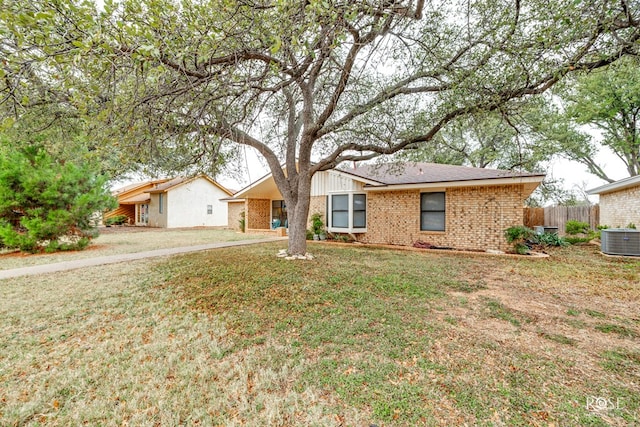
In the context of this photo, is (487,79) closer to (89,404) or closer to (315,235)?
(89,404)

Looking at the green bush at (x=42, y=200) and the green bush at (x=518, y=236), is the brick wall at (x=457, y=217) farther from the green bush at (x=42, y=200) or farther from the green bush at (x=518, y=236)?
the green bush at (x=42, y=200)

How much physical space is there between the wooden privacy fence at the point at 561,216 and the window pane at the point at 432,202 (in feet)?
26.2

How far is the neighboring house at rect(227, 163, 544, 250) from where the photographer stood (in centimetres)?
936

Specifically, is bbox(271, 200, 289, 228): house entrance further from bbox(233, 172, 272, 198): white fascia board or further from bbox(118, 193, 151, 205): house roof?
bbox(118, 193, 151, 205): house roof

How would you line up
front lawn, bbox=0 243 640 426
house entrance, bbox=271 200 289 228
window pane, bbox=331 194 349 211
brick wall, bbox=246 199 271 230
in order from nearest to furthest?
front lawn, bbox=0 243 640 426, window pane, bbox=331 194 349 211, brick wall, bbox=246 199 271 230, house entrance, bbox=271 200 289 228

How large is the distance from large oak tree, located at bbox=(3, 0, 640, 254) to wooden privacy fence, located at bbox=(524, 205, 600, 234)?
41.3 feet

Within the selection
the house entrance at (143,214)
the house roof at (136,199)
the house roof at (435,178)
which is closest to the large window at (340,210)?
the house roof at (435,178)

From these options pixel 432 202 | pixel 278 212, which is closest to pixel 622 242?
pixel 432 202

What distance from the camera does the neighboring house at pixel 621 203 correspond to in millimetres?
10836

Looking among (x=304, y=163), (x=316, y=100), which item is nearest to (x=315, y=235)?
(x=304, y=163)

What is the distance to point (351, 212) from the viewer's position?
482 inches

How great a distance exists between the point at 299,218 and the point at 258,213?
11163 millimetres

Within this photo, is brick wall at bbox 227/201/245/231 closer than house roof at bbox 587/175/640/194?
No

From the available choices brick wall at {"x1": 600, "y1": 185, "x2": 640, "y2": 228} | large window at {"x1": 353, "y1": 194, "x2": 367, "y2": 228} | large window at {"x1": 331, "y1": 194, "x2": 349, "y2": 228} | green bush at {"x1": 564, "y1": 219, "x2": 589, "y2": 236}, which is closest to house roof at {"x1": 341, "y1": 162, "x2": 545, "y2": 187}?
large window at {"x1": 353, "y1": 194, "x2": 367, "y2": 228}
